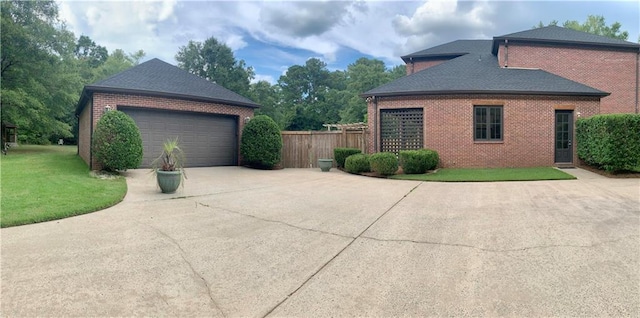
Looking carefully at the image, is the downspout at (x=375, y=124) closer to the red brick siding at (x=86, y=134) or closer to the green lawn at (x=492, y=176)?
the green lawn at (x=492, y=176)

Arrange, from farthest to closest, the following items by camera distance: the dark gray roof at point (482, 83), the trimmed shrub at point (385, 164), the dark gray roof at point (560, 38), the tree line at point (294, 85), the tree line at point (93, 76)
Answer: the tree line at point (294, 85), the tree line at point (93, 76), the dark gray roof at point (560, 38), the dark gray roof at point (482, 83), the trimmed shrub at point (385, 164)

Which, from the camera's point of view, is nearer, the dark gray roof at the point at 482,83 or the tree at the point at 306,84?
the dark gray roof at the point at 482,83

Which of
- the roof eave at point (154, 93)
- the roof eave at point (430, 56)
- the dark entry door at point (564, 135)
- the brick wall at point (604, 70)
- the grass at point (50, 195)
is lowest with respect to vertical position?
the grass at point (50, 195)

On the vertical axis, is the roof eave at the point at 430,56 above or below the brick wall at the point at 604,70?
above

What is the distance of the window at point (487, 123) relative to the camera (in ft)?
44.1

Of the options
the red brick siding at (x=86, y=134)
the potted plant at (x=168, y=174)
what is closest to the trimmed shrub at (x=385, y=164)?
the potted plant at (x=168, y=174)

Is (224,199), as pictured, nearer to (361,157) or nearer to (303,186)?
(303,186)

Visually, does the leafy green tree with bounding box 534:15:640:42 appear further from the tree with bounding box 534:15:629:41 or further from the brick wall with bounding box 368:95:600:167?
the brick wall with bounding box 368:95:600:167

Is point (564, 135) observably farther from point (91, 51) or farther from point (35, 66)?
point (91, 51)

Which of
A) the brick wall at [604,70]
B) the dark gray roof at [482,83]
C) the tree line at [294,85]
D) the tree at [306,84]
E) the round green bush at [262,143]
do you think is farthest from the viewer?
the tree at [306,84]

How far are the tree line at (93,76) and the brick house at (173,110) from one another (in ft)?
31.0

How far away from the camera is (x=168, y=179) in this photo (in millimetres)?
7906

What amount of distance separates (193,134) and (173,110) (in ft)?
4.30

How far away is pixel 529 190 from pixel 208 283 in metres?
8.18
